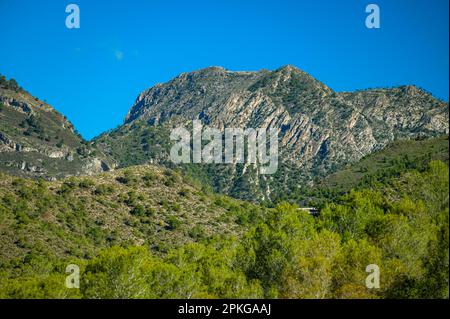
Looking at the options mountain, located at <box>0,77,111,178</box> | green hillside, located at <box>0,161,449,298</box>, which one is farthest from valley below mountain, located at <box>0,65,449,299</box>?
mountain, located at <box>0,77,111,178</box>

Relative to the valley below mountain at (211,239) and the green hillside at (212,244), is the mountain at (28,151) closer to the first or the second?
the valley below mountain at (211,239)

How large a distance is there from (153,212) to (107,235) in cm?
1154

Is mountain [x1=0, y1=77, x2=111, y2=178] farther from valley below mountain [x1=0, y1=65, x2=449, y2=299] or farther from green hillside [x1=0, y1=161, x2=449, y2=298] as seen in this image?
green hillside [x1=0, y1=161, x2=449, y2=298]

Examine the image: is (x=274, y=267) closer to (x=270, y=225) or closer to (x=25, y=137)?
(x=270, y=225)

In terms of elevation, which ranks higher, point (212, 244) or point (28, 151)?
point (28, 151)

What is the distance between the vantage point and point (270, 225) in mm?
70438

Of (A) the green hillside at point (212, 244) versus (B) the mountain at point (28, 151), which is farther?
(B) the mountain at point (28, 151)

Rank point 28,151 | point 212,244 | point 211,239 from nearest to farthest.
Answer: point 212,244 < point 211,239 < point 28,151

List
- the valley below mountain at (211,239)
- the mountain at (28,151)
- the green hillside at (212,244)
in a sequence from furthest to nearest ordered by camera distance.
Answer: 1. the mountain at (28,151)
2. the valley below mountain at (211,239)
3. the green hillside at (212,244)

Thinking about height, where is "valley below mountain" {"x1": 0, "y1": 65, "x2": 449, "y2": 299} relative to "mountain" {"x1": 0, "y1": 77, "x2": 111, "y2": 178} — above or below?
below

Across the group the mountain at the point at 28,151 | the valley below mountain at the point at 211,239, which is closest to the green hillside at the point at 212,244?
the valley below mountain at the point at 211,239

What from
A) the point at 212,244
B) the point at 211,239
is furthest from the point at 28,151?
the point at 212,244

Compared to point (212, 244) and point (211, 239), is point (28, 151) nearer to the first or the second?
point (211, 239)
